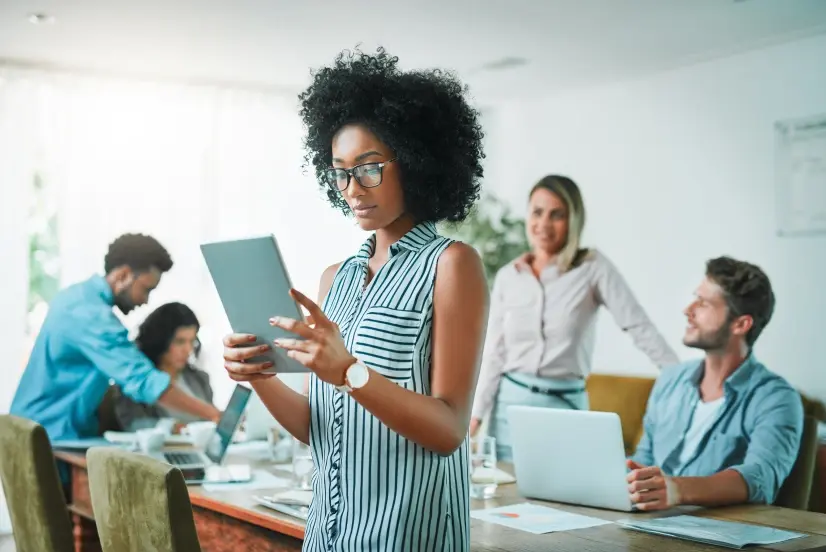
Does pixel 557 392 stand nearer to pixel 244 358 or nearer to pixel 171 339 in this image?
pixel 171 339

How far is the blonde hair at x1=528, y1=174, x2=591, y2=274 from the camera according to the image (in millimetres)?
3754

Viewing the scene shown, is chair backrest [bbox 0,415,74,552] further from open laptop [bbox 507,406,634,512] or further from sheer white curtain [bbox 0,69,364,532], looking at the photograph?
sheer white curtain [bbox 0,69,364,532]

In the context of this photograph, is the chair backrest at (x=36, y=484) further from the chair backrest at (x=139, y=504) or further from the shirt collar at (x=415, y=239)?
the shirt collar at (x=415, y=239)

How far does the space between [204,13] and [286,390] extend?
118 inches

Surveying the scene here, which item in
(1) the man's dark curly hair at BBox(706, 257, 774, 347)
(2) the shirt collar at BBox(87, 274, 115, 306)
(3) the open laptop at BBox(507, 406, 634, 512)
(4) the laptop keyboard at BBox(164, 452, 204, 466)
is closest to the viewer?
(3) the open laptop at BBox(507, 406, 634, 512)

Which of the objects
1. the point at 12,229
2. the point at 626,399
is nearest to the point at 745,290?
the point at 626,399

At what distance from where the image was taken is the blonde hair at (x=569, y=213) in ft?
12.3

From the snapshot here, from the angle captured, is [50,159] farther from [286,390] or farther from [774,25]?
[286,390]

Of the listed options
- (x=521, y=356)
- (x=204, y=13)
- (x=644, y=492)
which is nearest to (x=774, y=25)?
(x=521, y=356)

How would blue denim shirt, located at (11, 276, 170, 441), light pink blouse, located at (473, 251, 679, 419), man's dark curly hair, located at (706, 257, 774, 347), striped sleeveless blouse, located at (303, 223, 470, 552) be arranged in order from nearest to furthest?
1. striped sleeveless blouse, located at (303, 223, 470, 552)
2. man's dark curly hair, located at (706, 257, 774, 347)
3. blue denim shirt, located at (11, 276, 170, 441)
4. light pink blouse, located at (473, 251, 679, 419)

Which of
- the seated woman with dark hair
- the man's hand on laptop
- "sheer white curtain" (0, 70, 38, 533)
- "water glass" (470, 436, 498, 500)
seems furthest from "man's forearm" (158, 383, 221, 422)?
"sheer white curtain" (0, 70, 38, 533)

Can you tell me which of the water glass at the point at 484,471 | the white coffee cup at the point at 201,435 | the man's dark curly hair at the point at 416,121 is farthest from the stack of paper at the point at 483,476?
the white coffee cup at the point at 201,435

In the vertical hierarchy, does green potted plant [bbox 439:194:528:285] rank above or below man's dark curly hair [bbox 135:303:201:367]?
above

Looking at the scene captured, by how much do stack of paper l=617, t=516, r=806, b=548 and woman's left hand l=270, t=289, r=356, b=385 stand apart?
3.02 feet
